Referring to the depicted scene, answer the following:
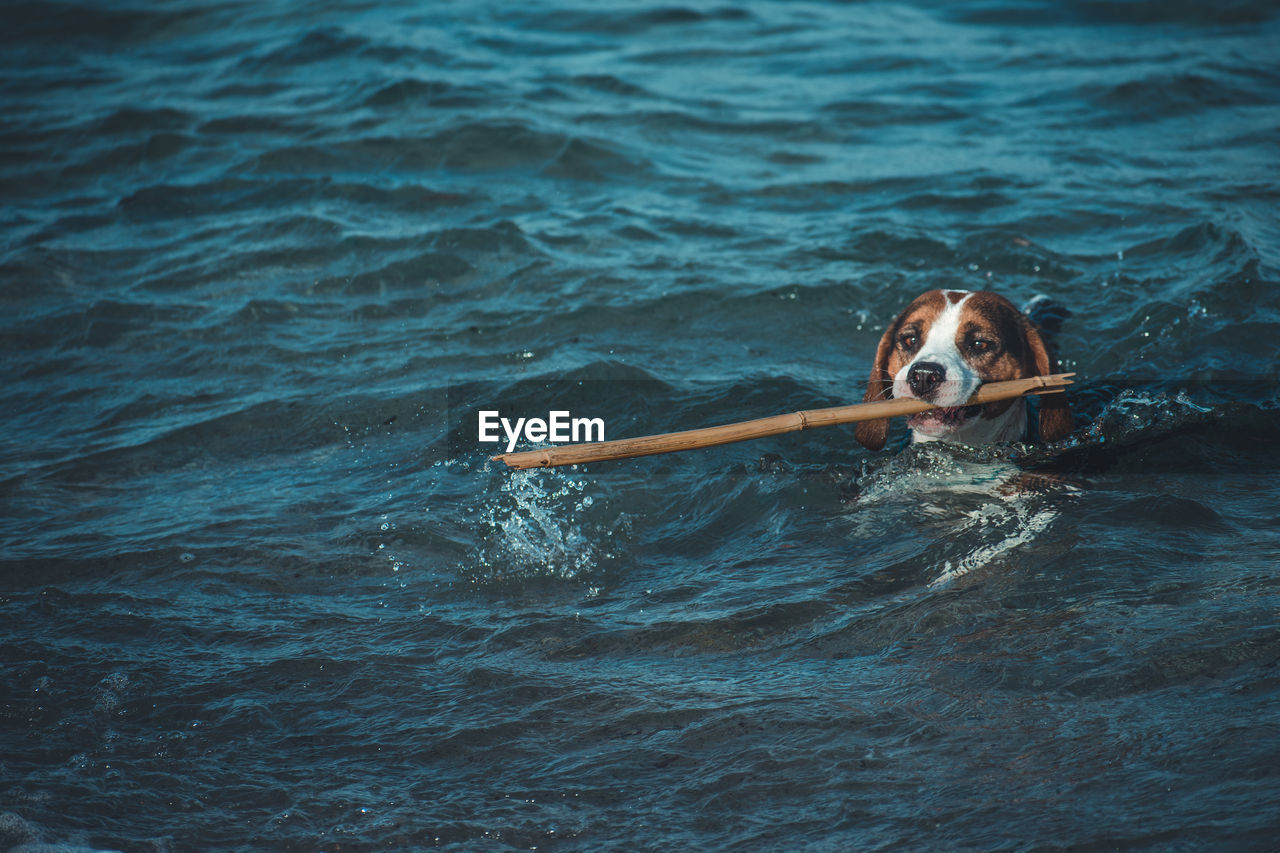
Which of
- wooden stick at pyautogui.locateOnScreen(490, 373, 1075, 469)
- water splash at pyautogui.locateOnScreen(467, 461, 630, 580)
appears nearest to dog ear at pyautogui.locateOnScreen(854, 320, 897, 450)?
wooden stick at pyautogui.locateOnScreen(490, 373, 1075, 469)

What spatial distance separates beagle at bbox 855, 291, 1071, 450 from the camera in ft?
17.2

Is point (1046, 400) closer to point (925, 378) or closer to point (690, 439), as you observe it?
point (925, 378)

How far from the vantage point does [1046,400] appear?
5.51m

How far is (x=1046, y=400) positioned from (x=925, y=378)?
952 mm

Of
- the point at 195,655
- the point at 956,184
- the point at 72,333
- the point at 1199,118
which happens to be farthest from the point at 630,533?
the point at 1199,118

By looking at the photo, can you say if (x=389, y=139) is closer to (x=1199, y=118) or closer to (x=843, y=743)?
(x=1199, y=118)

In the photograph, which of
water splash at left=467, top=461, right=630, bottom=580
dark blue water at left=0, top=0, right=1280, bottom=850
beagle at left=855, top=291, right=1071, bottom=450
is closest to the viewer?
dark blue water at left=0, top=0, right=1280, bottom=850

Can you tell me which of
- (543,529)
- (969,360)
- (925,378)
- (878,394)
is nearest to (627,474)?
(543,529)

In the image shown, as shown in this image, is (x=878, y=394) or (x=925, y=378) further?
(x=878, y=394)

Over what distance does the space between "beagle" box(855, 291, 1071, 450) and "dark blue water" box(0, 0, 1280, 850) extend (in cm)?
15

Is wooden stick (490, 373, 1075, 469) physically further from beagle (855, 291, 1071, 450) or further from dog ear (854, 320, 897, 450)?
dog ear (854, 320, 897, 450)

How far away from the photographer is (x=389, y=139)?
10.7 metres

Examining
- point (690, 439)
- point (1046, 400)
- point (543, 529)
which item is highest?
point (690, 439)

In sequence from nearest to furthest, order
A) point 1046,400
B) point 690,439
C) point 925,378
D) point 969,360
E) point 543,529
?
point 690,439 < point 925,378 < point 543,529 < point 969,360 < point 1046,400
